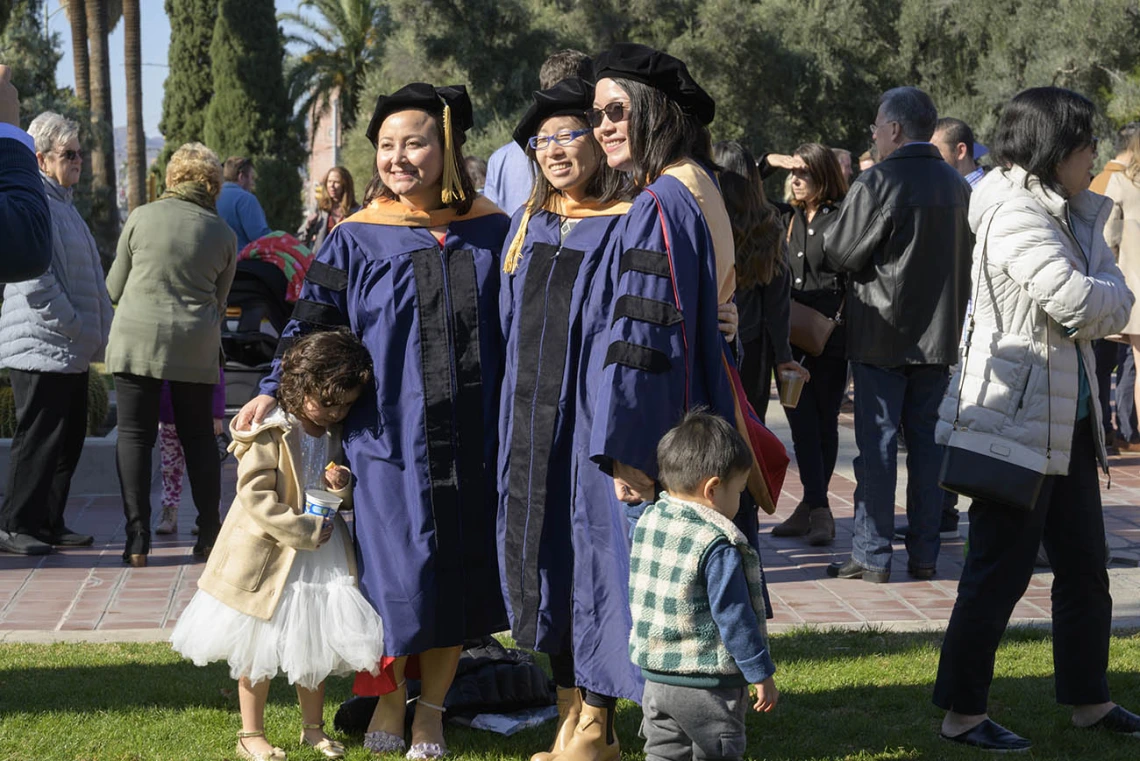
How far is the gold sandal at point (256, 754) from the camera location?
157 inches

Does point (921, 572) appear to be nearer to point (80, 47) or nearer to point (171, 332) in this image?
point (171, 332)

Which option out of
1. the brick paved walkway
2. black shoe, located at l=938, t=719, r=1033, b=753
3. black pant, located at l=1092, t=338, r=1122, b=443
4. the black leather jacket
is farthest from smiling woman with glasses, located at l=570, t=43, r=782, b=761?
black pant, located at l=1092, t=338, r=1122, b=443

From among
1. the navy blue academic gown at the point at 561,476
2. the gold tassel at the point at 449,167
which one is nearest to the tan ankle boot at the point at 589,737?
the navy blue academic gown at the point at 561,476

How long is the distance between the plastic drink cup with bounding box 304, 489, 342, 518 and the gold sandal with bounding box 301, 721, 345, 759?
0.72 meters

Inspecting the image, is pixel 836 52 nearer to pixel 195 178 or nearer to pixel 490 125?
pixel 490 125

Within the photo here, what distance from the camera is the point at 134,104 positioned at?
106ft

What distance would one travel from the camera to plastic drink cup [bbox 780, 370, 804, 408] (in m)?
6.49

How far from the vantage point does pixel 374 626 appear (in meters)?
3.89

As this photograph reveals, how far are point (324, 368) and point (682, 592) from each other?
4.25ft

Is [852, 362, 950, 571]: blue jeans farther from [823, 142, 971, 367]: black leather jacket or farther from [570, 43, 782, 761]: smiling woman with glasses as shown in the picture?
[570, 43, 782, 761]: smiling woman with glasses

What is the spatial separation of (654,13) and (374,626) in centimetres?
2350

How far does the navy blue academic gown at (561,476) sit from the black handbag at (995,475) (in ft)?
3.61

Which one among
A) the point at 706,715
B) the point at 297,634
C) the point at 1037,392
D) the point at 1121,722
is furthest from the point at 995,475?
the point at 297,634

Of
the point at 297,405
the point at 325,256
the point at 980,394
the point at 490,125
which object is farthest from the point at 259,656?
the point at 490,125
